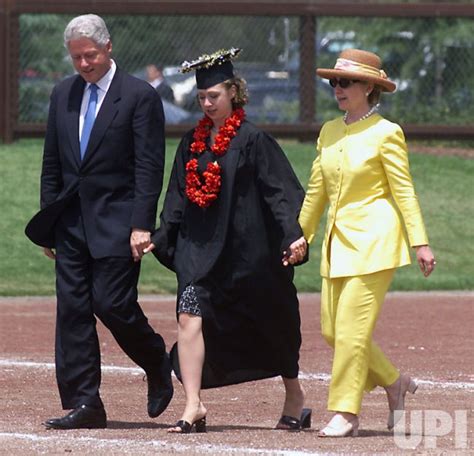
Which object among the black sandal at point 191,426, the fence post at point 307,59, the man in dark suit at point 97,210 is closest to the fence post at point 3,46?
the fence post at point 307,59

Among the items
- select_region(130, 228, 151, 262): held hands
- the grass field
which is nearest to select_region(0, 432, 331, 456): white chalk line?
select_region(130, 228, 151, 262): held hands

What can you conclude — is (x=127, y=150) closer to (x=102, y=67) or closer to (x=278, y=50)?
(x=102, y=67)

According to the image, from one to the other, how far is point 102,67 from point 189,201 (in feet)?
2.60

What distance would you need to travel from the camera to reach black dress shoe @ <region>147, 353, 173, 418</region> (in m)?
7.63

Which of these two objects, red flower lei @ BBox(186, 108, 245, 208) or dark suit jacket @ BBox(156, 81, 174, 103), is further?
dark suit jacket @ BBox(156, 81, 174, 103)

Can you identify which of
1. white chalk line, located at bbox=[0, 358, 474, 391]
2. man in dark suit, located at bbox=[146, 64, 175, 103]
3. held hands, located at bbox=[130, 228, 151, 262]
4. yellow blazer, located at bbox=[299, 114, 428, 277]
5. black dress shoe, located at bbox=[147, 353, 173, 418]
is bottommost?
white chalk line, located at bbox=[0, 358, 474, 391]

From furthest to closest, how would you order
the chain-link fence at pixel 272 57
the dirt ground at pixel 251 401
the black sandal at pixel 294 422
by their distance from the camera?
1. the chain-link fence at pixel 272 57
2. the black sandal at pixel 294 422
3. the dirt ground at pixel 251 401

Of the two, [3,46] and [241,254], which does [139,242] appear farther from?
[3,46]

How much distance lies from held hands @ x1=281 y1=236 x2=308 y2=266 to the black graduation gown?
0.14 feet

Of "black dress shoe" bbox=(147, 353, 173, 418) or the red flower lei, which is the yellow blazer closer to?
the red flower lei

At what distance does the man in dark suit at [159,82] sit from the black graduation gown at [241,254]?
11.6 m

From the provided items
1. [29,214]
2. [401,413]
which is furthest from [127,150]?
[29,214]

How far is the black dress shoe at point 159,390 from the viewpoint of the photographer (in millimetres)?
7633

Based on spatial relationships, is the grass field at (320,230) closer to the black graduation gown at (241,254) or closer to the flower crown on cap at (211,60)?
the black graduation gown at (241,254)
